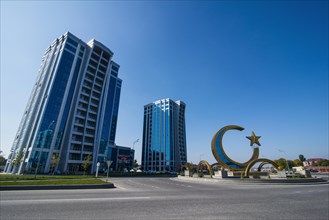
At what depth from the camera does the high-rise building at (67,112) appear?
53.2m

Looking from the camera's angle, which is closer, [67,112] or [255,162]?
[255,162]

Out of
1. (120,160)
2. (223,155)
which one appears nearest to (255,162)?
(223,155)

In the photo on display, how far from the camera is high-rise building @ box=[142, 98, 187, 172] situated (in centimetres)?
12021

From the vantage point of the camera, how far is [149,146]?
434 feet

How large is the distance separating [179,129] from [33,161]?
323 ft

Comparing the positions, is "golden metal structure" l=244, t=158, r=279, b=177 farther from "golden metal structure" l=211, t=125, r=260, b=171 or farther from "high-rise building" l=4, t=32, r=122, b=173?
"high-rise building" l=4, t=32, r=122, b=173

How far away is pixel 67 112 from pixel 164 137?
75594 mm

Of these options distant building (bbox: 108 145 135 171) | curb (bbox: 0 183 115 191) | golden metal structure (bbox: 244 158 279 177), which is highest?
distant building (bbox: 108 145 135 171)

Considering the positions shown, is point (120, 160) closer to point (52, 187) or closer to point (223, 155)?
point (223, 155)

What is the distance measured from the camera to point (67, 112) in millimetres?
60781

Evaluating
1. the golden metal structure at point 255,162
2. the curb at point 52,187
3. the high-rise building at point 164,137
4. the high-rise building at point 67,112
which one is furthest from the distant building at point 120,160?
the curb at point 52,187

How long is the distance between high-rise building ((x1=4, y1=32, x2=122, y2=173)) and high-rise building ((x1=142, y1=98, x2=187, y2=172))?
56491 mm

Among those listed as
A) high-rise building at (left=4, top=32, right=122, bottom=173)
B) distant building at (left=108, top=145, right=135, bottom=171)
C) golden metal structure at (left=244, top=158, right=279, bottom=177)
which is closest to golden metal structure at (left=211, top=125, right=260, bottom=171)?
golden metal structure at (left=244, top=158, right=279, bottom=177)

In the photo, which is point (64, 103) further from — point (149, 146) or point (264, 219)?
point (149, 146)
